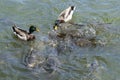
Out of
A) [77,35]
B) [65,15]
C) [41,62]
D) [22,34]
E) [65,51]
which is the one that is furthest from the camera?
[65,15]

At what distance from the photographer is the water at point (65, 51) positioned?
31.5 ft

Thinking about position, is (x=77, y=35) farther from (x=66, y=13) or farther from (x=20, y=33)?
(x=20, y=33)

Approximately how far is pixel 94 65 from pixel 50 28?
284cm

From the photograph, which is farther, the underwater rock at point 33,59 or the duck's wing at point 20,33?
the duck's wing at point 20,33

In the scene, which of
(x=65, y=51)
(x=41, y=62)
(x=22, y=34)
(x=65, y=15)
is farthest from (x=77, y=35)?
(x=41, y=62)

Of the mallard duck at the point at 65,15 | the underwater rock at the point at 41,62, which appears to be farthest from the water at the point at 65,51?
the mallard duck at the point at 65,15

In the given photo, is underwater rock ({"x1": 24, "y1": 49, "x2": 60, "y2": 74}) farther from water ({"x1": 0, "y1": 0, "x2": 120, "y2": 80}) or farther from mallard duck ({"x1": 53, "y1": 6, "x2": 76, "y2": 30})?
mallard duck ({"x1": 53, "y1": 6, "x2": 76, "y2": 30})

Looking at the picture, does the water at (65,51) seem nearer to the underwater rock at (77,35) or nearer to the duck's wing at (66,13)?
the underwater rock at (77,35)

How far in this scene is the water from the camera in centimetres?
961

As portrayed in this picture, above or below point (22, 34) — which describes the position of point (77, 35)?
below

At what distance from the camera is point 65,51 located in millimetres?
10617

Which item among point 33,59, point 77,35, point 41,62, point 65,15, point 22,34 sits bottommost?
point 41,62

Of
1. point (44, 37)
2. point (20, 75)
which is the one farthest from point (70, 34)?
point (20, 75)

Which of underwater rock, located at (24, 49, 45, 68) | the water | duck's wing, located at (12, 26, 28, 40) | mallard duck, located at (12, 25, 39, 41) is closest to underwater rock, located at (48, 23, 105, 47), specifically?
the water
